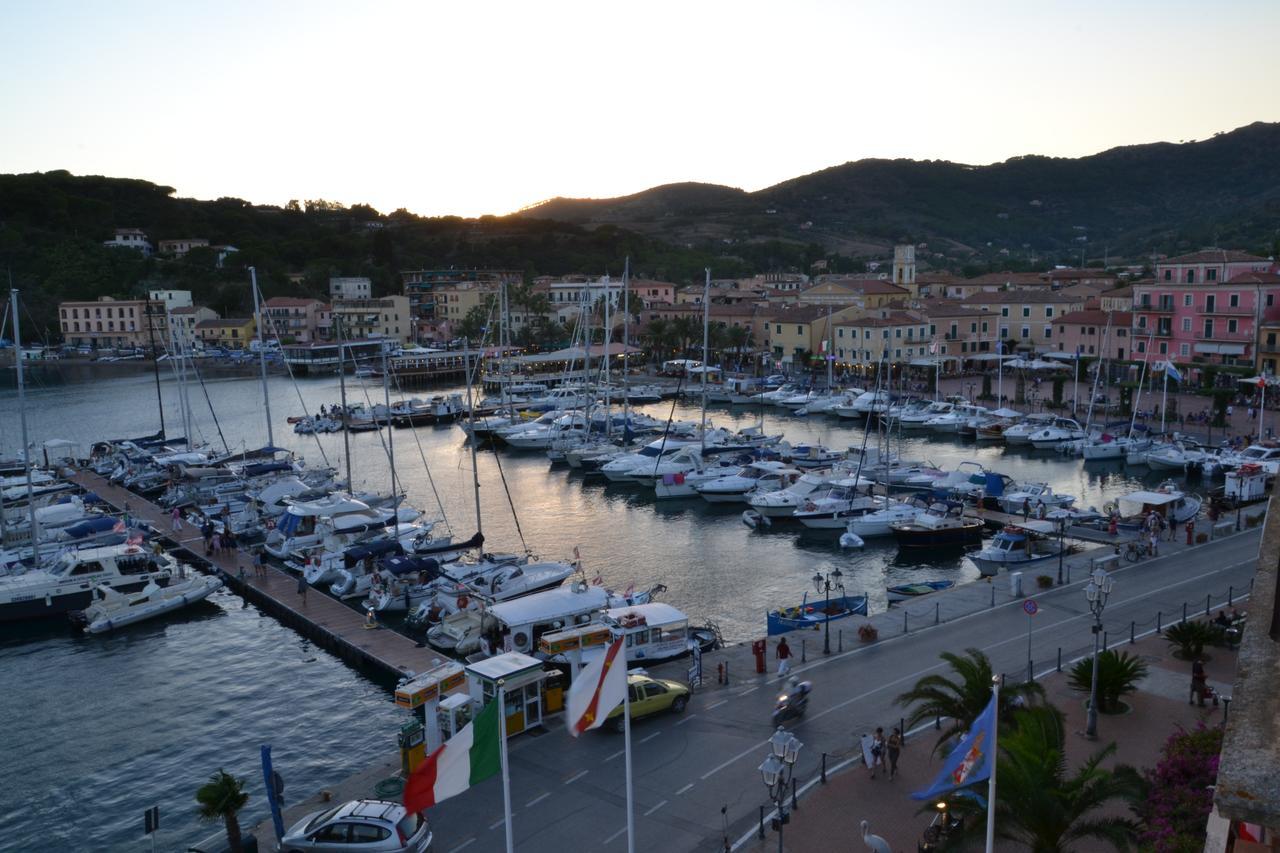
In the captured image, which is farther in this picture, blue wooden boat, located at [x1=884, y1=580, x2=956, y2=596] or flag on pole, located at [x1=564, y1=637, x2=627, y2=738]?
blue wooden boat, located at [x1=884, y1=580, x2=956, y2=596]

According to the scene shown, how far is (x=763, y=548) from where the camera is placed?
31250 millimetres

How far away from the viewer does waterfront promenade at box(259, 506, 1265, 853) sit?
507 inches

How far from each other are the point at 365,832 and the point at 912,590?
632 inches

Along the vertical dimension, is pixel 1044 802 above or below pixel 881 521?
above

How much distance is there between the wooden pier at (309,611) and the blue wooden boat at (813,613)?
24.9ft

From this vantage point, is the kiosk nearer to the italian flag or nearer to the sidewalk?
the sidewalk

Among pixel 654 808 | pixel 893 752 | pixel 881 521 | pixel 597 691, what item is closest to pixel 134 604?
pixel 654 808

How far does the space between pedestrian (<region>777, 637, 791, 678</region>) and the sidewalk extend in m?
2.40

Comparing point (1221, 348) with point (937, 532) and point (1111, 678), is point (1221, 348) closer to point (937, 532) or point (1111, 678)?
point (937, 532)

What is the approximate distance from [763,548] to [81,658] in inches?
761

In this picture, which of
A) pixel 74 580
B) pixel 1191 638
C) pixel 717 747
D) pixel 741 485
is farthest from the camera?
pixel 741 485

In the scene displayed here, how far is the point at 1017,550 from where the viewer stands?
88.5 feet

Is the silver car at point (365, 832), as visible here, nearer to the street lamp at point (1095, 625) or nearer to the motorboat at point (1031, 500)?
the street lamp at point (1095, 625)

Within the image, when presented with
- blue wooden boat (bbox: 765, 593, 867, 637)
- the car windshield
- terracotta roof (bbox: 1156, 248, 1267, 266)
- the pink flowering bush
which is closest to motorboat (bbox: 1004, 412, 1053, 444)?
terracotta roof (bbox: 1156, 248, 1267, 266)
